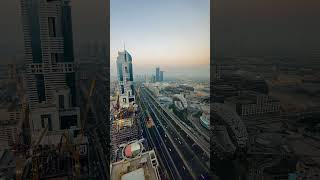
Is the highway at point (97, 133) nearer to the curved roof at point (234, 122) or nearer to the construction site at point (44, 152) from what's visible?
the construction site at point (44, 152)

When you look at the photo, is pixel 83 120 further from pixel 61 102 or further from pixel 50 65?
pixel 50 65

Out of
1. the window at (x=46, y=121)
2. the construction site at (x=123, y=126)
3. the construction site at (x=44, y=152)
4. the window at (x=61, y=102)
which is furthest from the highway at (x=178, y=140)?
the window at (x=46, y=121)

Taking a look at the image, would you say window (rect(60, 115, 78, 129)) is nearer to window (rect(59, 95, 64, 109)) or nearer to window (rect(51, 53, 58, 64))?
window (rect(59, 95, 64, 109))

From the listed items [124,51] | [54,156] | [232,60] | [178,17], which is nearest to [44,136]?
[54,156]

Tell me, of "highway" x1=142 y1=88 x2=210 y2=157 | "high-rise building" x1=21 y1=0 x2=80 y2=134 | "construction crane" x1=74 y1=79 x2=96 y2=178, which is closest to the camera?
"high-rise building" x1=21 y1=0 x2=80 y2=134

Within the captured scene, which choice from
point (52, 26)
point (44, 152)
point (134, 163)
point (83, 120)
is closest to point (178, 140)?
point (134, 163)

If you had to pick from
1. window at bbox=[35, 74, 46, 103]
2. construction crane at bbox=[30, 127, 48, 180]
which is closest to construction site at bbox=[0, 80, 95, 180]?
construction crane at bbox=[30, 127, 48, 180]
